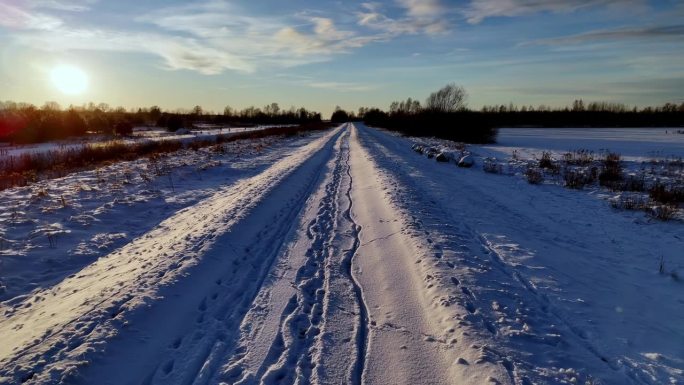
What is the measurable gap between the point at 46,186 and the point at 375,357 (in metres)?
13.0

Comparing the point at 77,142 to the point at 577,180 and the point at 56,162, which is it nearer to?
the point at 56,162

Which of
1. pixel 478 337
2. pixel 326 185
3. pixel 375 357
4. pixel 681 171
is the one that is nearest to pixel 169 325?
pixel 375 357

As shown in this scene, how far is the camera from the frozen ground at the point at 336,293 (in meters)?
3.93

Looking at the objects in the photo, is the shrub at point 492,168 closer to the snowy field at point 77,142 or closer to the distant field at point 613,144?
the distant field at point 613,144

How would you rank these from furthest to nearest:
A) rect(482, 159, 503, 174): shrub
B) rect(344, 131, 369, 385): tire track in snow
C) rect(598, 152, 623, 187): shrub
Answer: rect(482, 159, 503, 174): shrub
rect(598, 152, 623, 187): shrub
rect(344, 131, 369, 385): tire track in snow

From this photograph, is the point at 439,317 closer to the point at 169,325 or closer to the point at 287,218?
the point at 169,325

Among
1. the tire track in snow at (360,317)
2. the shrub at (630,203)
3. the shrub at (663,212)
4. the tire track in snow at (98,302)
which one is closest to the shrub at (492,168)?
the shrub at (630,203)

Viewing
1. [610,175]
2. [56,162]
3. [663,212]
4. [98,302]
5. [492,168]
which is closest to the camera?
[98,302]

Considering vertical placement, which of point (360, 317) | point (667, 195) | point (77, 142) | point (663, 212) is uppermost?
point (77, 142)

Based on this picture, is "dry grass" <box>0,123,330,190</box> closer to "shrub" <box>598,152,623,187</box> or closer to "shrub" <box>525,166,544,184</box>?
"shrub" <box>525,166,544,184</box>

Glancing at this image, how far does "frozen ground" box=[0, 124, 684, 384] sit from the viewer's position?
12.9 feet

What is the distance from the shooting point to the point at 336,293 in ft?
18.0

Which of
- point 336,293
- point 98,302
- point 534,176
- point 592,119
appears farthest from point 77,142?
point 592,119

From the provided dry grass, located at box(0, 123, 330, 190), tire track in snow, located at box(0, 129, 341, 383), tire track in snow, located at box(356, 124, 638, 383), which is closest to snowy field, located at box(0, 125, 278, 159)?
dry grass, located at box(0, 123, 330, 190)
